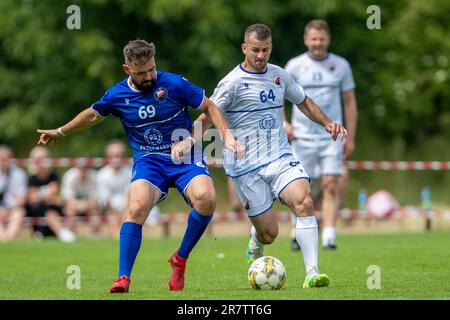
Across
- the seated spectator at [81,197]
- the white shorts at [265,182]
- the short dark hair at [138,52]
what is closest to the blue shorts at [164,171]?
the white shorts at [265,182]

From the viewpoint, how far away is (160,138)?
32.1ft

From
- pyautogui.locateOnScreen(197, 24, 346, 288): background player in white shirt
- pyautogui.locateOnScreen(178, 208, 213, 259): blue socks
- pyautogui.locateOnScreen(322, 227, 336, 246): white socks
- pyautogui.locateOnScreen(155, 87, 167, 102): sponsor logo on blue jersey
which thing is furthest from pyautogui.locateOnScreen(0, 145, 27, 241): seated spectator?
pyautogui.locateOnScreen(155, 87, 167, 102): sponsor logo on blue jersey

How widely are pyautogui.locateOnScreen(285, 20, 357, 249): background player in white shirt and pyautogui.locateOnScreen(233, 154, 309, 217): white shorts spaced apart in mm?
3589

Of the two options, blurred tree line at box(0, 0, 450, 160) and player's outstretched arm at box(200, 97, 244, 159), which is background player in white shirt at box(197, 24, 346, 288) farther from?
blurred tree line at box(0, 0, 450, 160)

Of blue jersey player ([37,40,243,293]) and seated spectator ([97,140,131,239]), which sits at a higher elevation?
seated spectator ([97,140,131,239])

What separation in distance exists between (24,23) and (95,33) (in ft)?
5.84

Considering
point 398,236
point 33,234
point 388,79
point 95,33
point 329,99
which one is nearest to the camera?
point 329,99

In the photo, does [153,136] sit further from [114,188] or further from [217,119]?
[114,188]

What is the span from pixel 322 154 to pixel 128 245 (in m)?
5.71

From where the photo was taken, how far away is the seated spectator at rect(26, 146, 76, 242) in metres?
20.1

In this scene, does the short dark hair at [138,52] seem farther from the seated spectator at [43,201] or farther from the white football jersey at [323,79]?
the seated spectator at [43,201]
